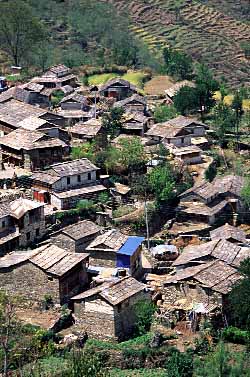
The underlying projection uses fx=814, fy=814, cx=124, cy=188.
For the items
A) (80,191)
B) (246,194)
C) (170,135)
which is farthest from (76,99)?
(246,194)

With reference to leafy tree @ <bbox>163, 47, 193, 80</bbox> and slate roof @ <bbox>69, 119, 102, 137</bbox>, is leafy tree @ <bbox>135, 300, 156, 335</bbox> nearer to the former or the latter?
slate roof @ <bbox>69, 119, 102, 137</bbox>

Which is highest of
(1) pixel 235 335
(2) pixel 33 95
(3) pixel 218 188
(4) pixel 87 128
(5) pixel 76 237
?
(2) pixel 33 95

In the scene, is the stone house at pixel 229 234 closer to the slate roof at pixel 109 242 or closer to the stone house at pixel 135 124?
the slate roof at pixel 109 242

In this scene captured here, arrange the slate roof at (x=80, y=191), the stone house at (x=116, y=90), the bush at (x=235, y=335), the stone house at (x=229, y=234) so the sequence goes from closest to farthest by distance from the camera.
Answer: the bush at (x=235, y=335) < the stone house at (x=229, y=234) < the slate roof at (x=80, y=191) < the stone house at (x=116, y=90)

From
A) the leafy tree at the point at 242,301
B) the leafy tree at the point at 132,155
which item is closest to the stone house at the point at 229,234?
the leafy tree at the point at 242,301

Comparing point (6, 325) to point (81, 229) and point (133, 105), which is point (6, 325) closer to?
point (81, 229)

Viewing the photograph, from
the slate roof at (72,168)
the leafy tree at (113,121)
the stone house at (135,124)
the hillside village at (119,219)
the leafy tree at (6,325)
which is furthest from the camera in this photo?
the stone house at (135,124)
